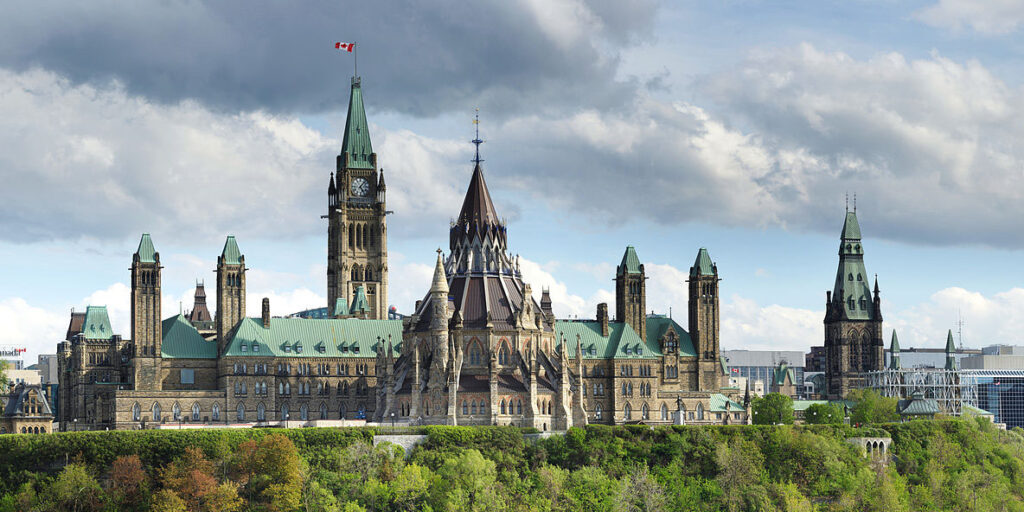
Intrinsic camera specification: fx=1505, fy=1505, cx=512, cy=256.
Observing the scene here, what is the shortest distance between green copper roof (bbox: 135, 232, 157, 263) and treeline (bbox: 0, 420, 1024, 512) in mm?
45147

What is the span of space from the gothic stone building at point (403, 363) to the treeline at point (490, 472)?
1223 centimetres

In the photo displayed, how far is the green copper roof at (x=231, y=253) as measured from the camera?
7628 inches

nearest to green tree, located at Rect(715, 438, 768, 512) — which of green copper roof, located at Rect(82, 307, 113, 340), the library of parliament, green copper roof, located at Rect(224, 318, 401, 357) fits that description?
the library of parliament

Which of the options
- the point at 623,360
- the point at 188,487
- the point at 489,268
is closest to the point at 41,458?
the point at 188,487

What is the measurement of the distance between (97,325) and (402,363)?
4425 centimetres

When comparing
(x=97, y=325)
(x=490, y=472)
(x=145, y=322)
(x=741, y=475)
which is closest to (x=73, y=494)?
(x=490, y=472)

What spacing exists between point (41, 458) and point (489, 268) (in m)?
56.5

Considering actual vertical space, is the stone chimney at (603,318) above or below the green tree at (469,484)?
above

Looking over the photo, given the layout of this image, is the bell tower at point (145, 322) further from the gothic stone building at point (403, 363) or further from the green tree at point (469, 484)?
the green tree at point (469, 484)

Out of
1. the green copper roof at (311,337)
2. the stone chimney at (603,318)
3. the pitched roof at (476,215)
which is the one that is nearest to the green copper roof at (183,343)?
the green copper roof at (311,337)

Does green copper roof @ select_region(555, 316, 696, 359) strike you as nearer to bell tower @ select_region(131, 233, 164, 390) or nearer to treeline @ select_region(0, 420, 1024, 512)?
treeline @ select_region(0, 420, 1024, 512)

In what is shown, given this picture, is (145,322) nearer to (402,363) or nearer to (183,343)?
(183,343)

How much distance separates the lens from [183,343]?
18850cm

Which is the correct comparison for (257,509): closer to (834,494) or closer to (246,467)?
(246,467)
